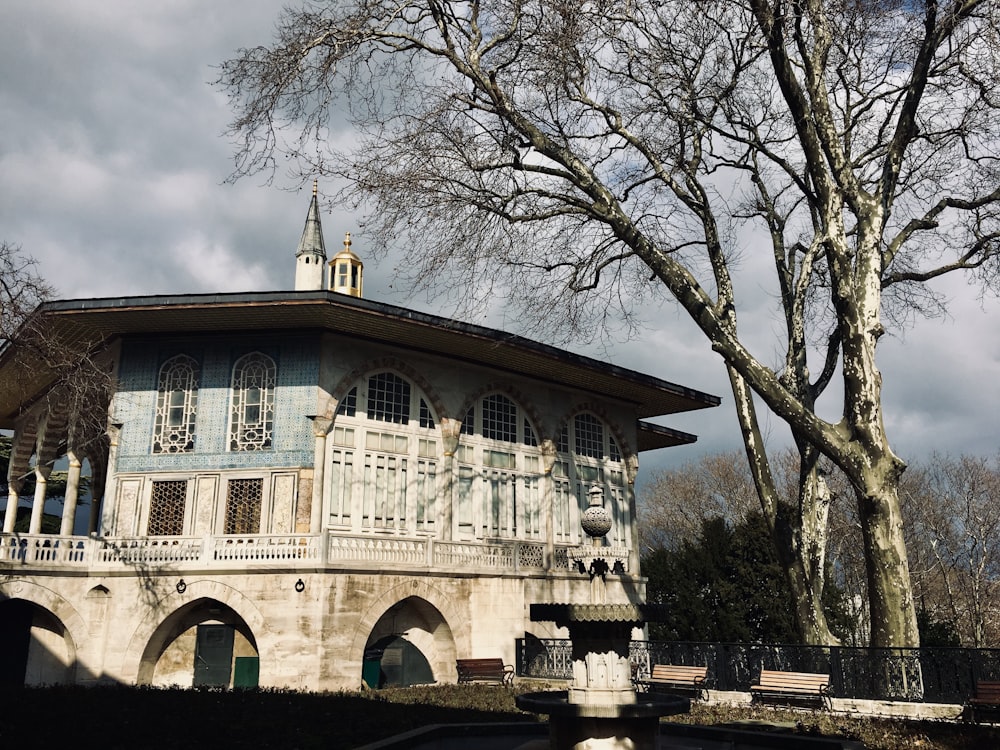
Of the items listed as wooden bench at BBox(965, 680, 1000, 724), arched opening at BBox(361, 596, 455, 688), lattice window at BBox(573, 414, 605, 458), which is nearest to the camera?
wooden bench at BBox(965, 680, 1000, 724)

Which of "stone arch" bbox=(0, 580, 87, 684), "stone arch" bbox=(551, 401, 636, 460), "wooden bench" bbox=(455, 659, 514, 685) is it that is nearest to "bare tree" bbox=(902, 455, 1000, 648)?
"stone arch" bbox=(551, 401, 636, 460)

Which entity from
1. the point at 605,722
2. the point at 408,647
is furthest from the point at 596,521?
the point at 408,647

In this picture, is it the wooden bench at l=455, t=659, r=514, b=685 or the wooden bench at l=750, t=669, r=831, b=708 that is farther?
the wooden bench at l=455, t=659, r=514, b=685

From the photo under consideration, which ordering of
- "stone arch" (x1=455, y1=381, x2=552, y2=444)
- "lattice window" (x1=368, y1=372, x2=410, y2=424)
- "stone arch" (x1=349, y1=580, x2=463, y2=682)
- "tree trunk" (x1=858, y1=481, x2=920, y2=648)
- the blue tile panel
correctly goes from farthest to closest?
"stone arch" (x1=455, y1=381, x2=552, y2=444) < "lattice window" (x1=368, y1=372, x2=410, y2=424) < the blue tile panel < "stone arch" (x1=349, y1=580, x2=463, y2=682) < "tree trunk" (x1=858, y1=481, x2=920, y2=648)

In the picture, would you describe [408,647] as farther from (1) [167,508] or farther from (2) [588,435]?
(2) [588,435]

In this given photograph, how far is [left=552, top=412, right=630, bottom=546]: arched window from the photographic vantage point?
2373 cm

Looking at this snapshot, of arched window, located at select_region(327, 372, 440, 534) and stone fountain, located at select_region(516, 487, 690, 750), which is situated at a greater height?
arched window, located at select_region(327, 372, 440, 534)

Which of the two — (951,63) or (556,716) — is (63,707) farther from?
(951,63)

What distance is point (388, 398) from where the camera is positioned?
Answer: 68.1ft

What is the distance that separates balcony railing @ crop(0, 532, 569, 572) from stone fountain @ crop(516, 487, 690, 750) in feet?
30.2

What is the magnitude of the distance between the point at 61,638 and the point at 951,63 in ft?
66.8

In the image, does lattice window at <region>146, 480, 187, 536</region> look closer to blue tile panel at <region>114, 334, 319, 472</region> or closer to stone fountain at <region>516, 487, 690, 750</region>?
blue tile panel at <region>114, 334, 319, 472</region>

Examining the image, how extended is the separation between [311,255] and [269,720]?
35145 millimetres

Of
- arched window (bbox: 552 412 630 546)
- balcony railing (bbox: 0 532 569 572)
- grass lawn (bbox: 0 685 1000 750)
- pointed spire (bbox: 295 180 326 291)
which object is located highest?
pointed spire (bbox: 295 180 326 291)
